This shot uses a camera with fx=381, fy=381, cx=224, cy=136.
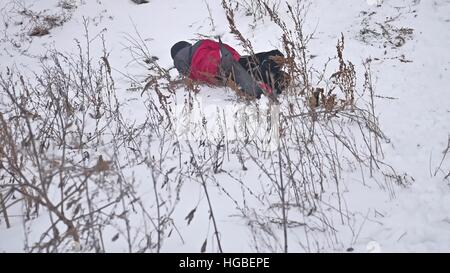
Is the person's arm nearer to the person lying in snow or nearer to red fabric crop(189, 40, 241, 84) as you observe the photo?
the person lying in snow

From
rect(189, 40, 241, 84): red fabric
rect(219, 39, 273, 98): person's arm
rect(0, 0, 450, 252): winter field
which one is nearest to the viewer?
rect(0, 0, 450, 252): winter field

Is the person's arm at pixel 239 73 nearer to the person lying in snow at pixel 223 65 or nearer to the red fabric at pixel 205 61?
the person lying in snow at pixel 223 65

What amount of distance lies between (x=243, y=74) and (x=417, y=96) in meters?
1.48

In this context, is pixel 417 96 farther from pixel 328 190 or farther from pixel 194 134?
pixel 194 134

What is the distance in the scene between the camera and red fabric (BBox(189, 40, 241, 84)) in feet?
12.3

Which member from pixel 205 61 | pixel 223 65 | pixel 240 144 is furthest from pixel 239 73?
pixel 240 144

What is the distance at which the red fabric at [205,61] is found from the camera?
3.75m

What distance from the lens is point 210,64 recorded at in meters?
3.77

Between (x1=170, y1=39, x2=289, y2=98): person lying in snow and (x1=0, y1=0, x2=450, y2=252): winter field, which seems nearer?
(x1=0, y1=0, x2=450, y2=252): winter field

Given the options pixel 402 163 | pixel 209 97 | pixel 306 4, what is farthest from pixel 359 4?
pixel 402 163

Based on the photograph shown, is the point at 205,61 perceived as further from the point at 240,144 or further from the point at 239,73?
the point at 240,144

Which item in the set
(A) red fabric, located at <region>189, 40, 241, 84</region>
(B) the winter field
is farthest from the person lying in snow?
(B) the winter field

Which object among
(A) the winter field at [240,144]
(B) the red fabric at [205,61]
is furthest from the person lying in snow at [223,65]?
(A) the winter field at [240,144]
